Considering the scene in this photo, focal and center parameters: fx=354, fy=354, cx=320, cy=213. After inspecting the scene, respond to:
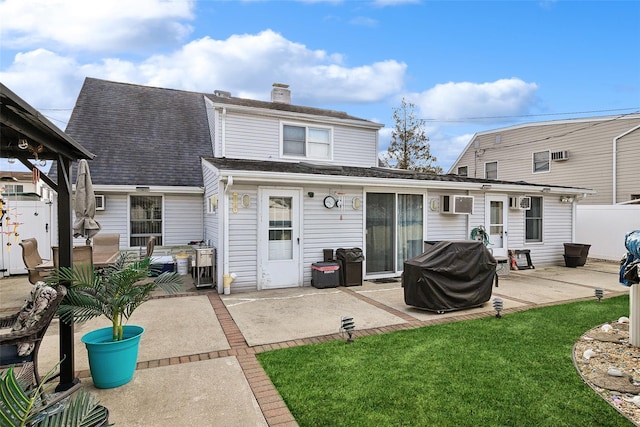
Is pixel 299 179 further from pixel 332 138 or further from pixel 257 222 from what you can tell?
pixel 332 138

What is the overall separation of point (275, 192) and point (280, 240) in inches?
43.6

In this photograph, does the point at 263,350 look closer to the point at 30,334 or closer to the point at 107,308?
the point at 107,308

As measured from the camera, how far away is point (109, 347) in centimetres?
345

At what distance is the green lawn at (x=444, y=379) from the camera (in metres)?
3.04

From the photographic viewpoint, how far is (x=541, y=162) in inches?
674

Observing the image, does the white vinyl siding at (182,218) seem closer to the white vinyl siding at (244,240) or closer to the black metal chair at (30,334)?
the white vinyl siding at (244,240)

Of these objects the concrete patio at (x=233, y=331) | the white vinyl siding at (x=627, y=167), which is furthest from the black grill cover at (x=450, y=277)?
the white vinyl siding at (x=627, y=167)

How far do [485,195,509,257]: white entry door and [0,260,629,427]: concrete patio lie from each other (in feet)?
4.09

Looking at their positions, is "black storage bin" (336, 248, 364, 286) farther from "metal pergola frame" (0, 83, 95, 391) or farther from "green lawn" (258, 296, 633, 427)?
"metal pergola frame" (0, 83, 95, 391)

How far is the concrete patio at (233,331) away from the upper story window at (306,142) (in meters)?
4.89

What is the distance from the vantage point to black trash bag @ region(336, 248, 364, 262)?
838 cm

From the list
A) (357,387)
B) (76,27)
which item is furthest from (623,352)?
(76,27)

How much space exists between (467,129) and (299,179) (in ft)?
70.0

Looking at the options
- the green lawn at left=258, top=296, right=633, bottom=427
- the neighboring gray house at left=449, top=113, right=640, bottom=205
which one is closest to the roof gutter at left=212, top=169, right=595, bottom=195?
the green lawn at left=258, top=296, right=633, bottom=427
